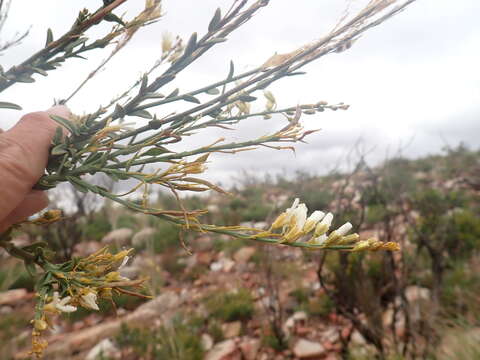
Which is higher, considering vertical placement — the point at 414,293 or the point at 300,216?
the point at 300,216

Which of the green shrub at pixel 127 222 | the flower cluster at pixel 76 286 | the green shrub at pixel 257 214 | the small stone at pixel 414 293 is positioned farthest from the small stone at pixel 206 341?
the green shrub at pixel 127 222

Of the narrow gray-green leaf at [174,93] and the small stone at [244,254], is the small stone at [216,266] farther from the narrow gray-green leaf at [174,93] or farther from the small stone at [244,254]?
the narrow gray-green leaf at [174,93]

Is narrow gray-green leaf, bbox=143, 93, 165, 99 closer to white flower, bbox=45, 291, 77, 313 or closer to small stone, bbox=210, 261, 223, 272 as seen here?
white flower, bbox=45, 291, 77, 313

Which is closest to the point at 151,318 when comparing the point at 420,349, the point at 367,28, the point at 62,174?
the point at 420,349

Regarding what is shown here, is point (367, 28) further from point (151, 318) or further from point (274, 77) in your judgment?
point (151, 318)

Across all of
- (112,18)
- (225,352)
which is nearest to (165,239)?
(225,352)

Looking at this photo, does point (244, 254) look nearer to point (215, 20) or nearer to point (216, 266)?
point (216, 266)
